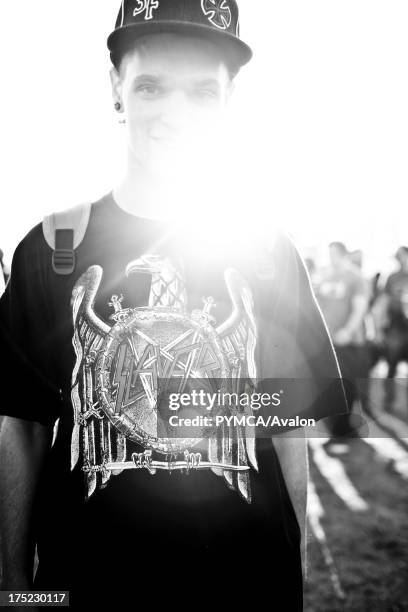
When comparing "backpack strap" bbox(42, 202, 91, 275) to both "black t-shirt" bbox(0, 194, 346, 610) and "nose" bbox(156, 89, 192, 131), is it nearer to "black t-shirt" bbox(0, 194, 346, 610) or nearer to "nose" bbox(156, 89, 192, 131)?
"black t-shirt" bbox(0, 194, 346, 610)

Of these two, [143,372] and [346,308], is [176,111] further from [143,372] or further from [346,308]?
[346,308]

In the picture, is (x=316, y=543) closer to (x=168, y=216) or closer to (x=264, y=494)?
(x=264, y=494)

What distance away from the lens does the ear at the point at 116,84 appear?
6.25 feet

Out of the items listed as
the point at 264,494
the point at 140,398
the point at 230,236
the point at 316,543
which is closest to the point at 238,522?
the point at 264,494

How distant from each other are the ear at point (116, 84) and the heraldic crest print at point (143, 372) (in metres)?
0.53

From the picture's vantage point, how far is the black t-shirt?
1.69 metres

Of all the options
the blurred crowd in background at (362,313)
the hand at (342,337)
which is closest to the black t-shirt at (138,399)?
the blurred crowd in background at (362,313)

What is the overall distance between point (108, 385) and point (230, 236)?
536mm

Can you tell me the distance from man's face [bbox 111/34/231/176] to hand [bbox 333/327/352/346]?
5604 millimetres

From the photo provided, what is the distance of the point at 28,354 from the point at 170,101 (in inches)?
31.3

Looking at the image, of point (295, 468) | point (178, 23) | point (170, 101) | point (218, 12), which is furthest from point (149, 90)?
point (295, 468)

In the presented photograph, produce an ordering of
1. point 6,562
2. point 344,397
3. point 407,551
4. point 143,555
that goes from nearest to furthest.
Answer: point 143,555 → point 6,562 → point 344,397 → point 407,551

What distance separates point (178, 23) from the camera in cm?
180

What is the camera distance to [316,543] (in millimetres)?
4141
